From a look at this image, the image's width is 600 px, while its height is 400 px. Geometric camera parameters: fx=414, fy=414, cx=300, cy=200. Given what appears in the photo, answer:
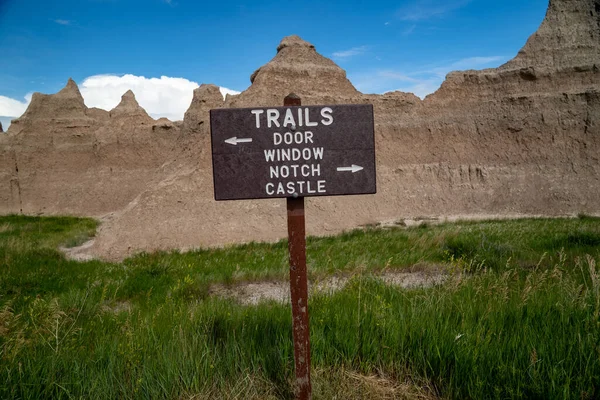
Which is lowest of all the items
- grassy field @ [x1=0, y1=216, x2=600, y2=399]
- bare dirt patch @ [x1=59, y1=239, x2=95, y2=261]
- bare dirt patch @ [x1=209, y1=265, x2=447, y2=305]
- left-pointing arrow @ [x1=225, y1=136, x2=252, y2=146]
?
bare dirt patch @ [x1=59, y1=239, x2=95, y2=261]

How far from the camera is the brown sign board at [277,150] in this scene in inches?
119

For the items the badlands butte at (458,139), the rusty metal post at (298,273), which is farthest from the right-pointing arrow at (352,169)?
the badlands butte at (458,139)

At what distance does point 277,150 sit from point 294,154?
13 centimetres

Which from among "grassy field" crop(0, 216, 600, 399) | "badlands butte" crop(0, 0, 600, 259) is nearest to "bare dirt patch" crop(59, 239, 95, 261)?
"badlands butte" crop(0, 0, 600, 259)

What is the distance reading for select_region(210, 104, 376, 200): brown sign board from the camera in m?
3.02

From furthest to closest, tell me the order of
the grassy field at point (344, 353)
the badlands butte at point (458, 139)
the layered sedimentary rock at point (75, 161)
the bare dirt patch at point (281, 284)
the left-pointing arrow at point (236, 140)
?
the layered sedimentary rock at point (75, 161) < the badlands butte at point (458, 139) < the bare dirt patch at point (281, 284) < the left-pointing arrow at point (236, 140) < the grassy field at point (344, 353)

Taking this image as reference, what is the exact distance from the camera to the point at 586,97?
2398 cm

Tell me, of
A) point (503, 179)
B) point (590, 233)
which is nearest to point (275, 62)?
point (503, 179)

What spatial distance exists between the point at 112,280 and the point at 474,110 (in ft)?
77.9

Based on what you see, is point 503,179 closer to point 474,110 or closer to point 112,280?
point 474,110

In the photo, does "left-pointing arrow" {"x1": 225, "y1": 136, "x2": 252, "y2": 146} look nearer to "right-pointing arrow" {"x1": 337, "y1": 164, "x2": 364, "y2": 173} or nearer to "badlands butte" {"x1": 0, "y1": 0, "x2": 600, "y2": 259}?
"right-pointing arrow" {"x1": 337, "y1": 164, "x2": 364, "y2": 173}

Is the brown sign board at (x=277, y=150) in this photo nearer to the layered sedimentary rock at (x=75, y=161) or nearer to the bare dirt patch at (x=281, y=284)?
the bare dirt patch at (x=281, y=284)

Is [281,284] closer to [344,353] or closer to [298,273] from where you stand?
[344,353]

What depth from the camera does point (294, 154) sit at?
3.03 metres
